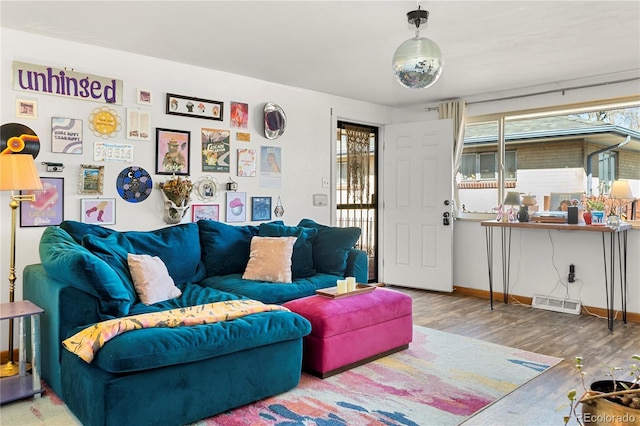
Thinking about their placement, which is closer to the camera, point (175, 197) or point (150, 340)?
point (150, 340)

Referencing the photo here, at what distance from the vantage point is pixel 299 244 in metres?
4.13

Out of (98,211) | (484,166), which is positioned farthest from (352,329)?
(484,166)

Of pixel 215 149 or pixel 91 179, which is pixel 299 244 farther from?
pixel 91 179

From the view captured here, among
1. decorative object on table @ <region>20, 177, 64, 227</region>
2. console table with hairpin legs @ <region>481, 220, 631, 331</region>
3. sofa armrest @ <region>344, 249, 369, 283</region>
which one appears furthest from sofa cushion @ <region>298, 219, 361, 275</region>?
decorative object on table @ <region>20, 177, 64, 227</region>

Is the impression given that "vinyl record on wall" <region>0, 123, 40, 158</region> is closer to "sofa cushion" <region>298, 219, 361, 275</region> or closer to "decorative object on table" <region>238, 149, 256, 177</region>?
"decorative object on table" <region>238, 149, 256, 177</region>

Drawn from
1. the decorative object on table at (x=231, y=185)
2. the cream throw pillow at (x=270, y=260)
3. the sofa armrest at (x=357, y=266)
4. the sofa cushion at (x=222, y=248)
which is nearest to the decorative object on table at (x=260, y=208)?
the decorative object on table at (x=231, y=185)

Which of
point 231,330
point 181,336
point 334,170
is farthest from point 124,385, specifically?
point 334,170

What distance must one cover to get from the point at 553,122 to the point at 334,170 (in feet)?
8.08

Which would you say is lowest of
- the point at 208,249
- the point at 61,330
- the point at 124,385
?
the point at 124,385

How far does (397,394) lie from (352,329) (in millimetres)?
528

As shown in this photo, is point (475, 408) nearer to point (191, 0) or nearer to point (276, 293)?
point (276, 293)

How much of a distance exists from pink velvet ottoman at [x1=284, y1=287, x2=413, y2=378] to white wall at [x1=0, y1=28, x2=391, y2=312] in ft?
5.91

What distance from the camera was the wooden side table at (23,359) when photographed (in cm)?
259

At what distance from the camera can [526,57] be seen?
158 inches
